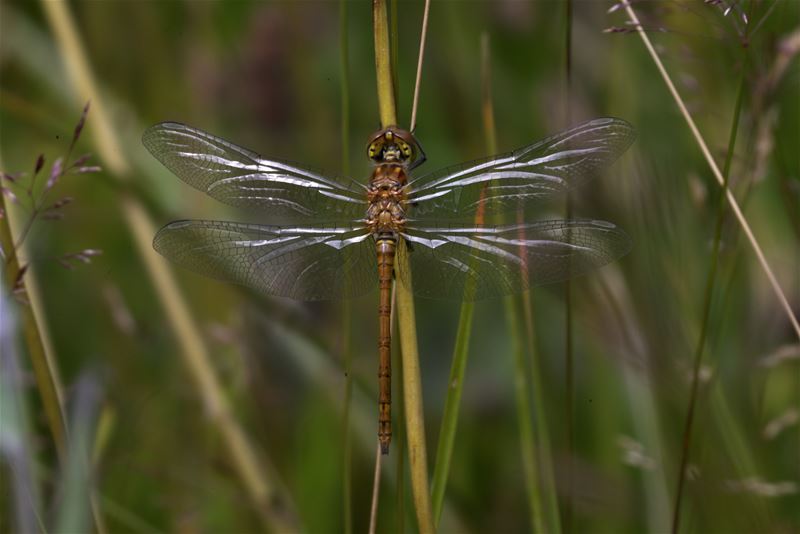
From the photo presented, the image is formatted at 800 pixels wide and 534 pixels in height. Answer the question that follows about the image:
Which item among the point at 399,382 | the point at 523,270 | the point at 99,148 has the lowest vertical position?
the point at 399,382

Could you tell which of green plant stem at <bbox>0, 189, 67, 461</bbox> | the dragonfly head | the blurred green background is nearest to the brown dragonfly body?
the dragonfly head

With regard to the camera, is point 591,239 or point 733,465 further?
point 733,465

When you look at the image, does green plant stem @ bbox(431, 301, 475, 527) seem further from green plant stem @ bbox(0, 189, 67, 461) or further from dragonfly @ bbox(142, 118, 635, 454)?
green plant stem @ bbox(0, 189, 67, 461)

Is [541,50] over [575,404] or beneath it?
over

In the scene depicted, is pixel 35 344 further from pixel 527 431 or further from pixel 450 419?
pixel 527 431

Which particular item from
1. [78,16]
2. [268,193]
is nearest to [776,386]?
[268,193]

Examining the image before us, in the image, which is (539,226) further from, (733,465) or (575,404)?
(575,404)

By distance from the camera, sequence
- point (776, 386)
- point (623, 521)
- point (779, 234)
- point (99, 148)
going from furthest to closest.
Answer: point (779, 234), point (776, 386), point (623, 521), point (99, 148)

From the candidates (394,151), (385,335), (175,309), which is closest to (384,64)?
(394,151)
